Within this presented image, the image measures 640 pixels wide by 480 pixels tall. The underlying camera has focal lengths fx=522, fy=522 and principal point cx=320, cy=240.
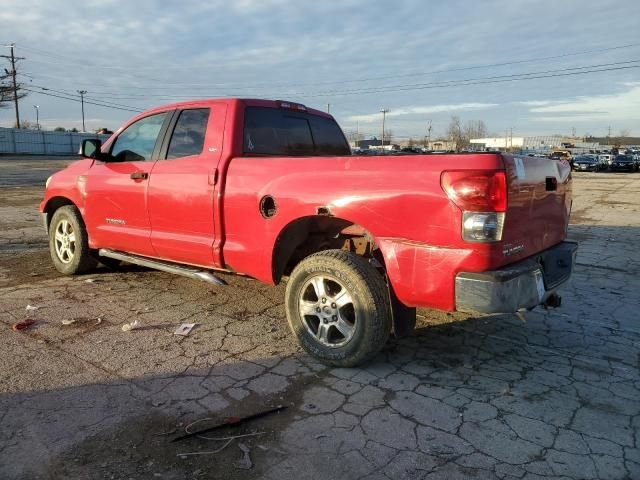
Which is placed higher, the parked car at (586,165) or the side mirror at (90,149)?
the side mirror at (90,149)

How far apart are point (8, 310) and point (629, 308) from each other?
6070mm

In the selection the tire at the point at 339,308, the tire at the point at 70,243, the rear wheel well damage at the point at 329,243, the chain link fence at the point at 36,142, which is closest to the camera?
the tire at the point at 339,308

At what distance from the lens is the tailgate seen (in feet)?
10.6

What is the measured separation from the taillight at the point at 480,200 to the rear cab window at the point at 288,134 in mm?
2085

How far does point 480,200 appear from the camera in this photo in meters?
3.09

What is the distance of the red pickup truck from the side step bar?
22 mm

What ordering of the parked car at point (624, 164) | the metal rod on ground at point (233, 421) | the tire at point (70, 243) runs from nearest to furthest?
the metal rod on ground at point (233, 421) → the tire at point (70, 243) → the parked car at point (624, 164)

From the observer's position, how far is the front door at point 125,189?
17.0 ft

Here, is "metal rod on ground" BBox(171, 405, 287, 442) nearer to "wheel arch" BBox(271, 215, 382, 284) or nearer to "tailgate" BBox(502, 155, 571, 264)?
"wheel arch" BBox(271, 215, 382, 284)

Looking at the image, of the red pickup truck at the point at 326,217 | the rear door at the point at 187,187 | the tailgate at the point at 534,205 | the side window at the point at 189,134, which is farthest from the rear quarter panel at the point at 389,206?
the side window at the point at 189,134

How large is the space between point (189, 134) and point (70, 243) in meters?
2.47

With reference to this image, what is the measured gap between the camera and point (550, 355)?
13.3 feet

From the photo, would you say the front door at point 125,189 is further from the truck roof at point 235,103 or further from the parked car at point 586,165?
the parked car at point 586,165

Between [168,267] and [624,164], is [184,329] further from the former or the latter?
[624,164]
